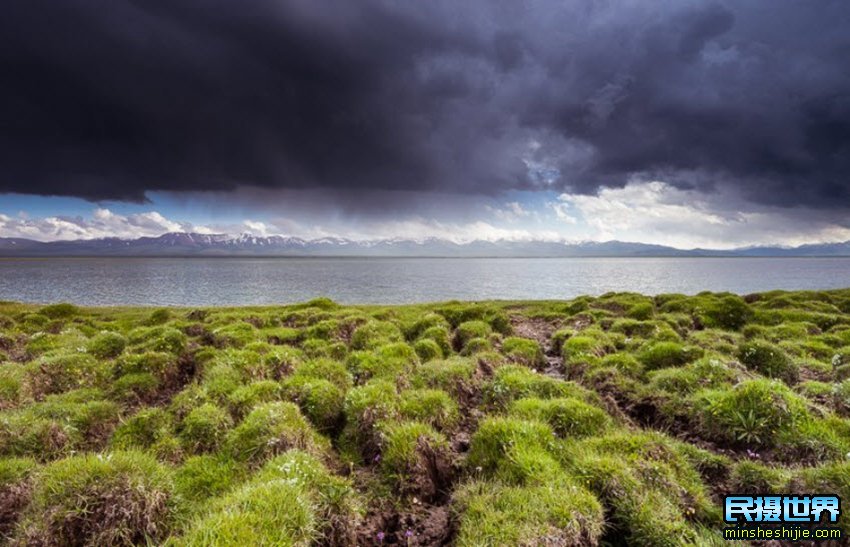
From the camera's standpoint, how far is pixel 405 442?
9.59 metres

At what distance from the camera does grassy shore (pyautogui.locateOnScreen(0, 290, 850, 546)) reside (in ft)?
22.4

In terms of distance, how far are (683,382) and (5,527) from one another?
1754 centimetres

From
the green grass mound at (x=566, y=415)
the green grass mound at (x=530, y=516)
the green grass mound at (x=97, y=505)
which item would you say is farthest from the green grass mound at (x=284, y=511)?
the green grass mound at (x=566, y=415)

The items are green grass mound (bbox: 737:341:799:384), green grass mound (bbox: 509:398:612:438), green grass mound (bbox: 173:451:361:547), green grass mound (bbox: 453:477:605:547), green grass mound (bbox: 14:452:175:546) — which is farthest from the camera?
green grass mound (bbox: 737:341:799:384)

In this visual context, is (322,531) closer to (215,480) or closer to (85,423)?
(215,480)

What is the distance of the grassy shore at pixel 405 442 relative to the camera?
6820mm

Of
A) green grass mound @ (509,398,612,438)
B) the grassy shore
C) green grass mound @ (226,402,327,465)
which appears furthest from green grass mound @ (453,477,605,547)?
green grass mound @ (226,402,327,465)

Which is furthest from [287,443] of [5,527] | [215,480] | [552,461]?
[552,461]

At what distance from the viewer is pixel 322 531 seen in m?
6.95

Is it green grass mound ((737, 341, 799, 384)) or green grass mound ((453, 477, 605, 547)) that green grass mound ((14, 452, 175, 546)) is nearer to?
green grass mound ((453, 477, 605, 547))

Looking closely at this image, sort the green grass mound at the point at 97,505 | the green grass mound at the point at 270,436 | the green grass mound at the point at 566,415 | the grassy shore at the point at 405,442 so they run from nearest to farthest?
the green grass mound at the point at 97,505
the grassy shore at the point at 405,442
the green grass mound at the point at 270,436
the green grass mound at the point at 566,415

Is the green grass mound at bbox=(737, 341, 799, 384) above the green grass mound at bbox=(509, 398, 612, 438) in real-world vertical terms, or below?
above

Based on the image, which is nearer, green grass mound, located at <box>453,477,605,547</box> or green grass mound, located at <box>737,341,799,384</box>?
green grass mound, located at <box>453,477,605,547</box>

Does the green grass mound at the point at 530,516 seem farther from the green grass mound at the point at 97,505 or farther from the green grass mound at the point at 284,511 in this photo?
the green grass mound at the point at 97,505
